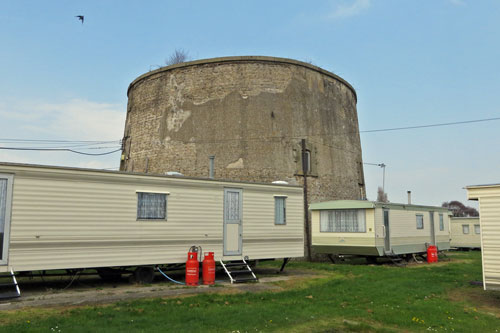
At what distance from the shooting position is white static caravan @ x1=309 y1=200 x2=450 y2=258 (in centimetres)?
1927

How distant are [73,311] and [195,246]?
17.2 ft

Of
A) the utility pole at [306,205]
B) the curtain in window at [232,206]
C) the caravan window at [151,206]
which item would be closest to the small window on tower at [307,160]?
the utility pole at [306,205]

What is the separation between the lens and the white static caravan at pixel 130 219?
1080 cm

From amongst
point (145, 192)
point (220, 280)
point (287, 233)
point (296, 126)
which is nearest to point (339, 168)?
point (296, 126)

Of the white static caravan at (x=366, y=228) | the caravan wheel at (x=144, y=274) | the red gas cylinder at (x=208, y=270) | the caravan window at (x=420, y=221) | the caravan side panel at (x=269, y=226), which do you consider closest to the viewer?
the caravan wheel at (x=144, y=274)

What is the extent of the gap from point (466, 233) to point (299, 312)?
91.4 feet

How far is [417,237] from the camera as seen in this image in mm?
22469

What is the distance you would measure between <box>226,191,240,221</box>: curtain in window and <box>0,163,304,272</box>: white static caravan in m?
0.03

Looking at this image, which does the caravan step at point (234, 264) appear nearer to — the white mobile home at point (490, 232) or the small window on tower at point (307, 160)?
the white mobile home at point (490, 232)

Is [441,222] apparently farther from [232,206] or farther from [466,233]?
[232,206]

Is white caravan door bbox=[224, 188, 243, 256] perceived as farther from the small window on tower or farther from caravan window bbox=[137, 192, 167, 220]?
the small window on tower

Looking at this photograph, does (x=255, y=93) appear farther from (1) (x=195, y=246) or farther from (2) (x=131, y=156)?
(1) (x=195, y=246)

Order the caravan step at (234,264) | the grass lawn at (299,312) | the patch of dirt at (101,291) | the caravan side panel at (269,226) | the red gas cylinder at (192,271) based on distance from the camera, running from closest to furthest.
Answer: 1. the grass lawn at (299,312)
2. the patch of dirt at (101,291)
3. the red gas cylinder at (192,271)
4. the caravan step at (234,264)
5. the caravan side panel at (269,226)

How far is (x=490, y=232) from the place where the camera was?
10.9 metres
